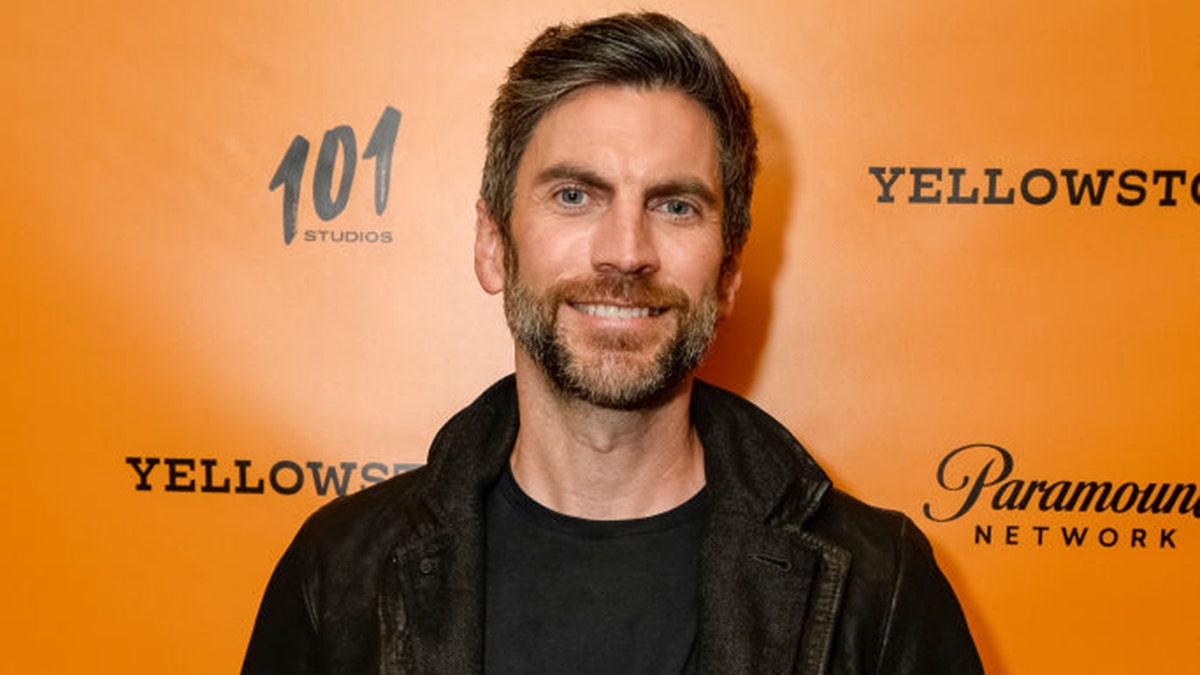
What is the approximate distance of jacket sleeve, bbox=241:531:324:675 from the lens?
133 cm

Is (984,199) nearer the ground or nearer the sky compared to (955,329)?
nearer the sky

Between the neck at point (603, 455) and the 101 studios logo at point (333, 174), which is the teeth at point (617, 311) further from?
the 101 studios logo at point (333, 174)

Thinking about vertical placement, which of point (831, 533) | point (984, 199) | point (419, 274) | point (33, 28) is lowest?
point (831, 533)

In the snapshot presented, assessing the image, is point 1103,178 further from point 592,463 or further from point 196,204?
point 196,204

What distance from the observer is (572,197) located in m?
1.26

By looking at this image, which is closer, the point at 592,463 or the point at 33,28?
the point at 592,463

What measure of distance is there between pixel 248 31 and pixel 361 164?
256 millimetres

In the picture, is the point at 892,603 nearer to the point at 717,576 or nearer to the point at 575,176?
the point at 717,576

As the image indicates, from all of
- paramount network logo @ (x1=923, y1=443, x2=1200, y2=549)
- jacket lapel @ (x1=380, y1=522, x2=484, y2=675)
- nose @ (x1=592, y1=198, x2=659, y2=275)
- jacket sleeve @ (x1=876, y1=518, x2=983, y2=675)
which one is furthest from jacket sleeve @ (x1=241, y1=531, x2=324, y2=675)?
paramount network logo @ (x1=923, y1=443, x2=1200, y2=549)

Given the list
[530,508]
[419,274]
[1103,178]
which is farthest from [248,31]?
[1103,178]

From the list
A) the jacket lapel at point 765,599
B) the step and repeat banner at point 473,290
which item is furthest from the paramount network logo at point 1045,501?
the jacket lapel at point 765,599

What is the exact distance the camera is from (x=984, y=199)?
5.30ft

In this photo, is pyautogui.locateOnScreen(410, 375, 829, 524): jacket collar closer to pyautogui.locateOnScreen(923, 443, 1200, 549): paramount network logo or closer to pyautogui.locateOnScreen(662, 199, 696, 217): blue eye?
pyautogui.locateOnScreen(662, 199, 696, 217): blue eye

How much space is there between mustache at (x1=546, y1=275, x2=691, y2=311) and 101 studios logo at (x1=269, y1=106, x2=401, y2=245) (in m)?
0.51
